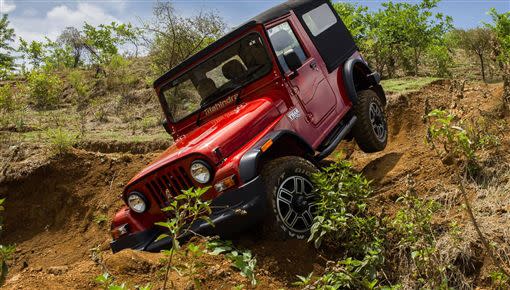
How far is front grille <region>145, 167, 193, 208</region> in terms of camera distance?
3871mm

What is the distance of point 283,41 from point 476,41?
23126 millimetres

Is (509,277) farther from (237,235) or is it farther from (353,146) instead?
(353,146)

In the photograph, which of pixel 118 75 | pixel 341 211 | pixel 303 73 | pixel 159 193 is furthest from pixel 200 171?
pixel 118 75

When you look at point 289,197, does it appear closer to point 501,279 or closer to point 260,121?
point 260,121

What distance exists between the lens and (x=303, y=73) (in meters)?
5.18

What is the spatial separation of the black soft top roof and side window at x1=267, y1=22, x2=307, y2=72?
5.6 inches

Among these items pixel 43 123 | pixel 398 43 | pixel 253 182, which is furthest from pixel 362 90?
pixel 398 43

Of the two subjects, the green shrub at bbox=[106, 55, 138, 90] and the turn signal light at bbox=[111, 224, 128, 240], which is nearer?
the turn signal light at bbox=[111, 224, 128, 240]

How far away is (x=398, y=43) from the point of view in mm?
18953

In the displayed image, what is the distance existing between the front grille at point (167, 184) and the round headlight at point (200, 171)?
116 mm

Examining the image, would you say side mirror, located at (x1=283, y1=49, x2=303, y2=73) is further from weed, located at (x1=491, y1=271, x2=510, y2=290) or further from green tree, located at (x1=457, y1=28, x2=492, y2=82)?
green tree, located at (x1=457, y1=28, x2=492, y2=82)

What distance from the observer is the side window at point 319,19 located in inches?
230

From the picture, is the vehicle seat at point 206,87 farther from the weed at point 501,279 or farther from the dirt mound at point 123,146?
the dirt mound at point 123,146

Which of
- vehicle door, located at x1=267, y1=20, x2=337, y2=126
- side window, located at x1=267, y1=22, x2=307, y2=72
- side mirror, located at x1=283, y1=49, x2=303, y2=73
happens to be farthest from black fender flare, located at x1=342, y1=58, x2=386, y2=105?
side mirror, located at x1=283, y1=49, x2=303, y2=73
